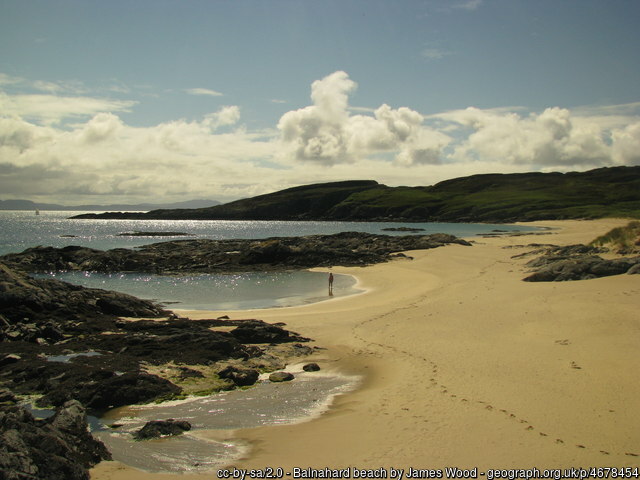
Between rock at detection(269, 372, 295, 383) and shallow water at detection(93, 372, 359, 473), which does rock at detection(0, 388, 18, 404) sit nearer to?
shallow water at detection(93, 372, 359, 473)

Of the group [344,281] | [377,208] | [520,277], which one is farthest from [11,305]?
[377,208]

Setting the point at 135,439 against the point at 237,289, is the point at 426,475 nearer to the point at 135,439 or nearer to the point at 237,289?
the point at 135,439

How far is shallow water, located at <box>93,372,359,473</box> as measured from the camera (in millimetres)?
9211

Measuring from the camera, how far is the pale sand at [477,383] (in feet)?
30.1

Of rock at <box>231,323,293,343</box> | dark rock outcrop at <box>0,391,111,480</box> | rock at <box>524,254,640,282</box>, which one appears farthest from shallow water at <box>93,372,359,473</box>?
rock at <box>524,254,640,282</box>

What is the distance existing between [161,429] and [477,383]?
8622 millimetres

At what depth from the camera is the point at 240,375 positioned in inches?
563

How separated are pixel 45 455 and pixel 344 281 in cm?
3342

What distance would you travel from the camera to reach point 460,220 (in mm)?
161375

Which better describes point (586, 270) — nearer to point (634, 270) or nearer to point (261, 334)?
point (634, 270)

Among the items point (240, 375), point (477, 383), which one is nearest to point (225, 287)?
point (240, 375)

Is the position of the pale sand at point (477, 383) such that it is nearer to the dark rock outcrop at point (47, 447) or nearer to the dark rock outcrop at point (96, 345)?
the dark rock outcrop at point (47, 447)

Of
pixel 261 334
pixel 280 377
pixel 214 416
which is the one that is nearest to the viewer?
pixel 214 416

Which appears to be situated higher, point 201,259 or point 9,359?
point 201,259
